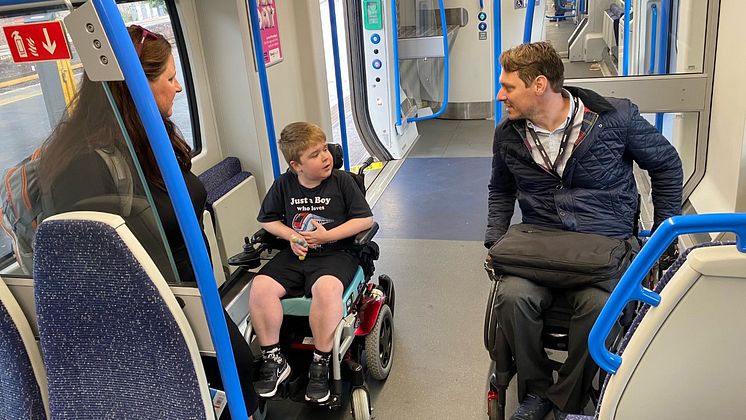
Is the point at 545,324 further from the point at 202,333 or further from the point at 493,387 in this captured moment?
the point at 202,333

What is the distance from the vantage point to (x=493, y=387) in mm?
2377

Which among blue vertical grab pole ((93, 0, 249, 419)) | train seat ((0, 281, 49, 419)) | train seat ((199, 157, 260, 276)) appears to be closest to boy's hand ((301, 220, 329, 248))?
train seat ((199, 157, 260, 276))

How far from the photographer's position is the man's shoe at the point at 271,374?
226 centimetres

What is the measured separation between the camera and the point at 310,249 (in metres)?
2.59

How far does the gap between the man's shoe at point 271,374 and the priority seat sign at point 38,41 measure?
1.27 m

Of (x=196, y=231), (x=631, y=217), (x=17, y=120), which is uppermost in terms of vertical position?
(x=17, y=120)

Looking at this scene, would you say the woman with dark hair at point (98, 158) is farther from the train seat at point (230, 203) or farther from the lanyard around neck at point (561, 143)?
the lanyard around neck at point (561, 143)

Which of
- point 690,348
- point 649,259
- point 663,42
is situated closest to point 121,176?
point 649,259

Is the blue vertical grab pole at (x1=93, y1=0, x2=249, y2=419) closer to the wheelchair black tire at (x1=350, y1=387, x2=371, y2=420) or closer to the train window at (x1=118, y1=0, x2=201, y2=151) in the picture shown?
the wheelchair black tire at (x1=350, y1=387, x2=371, y2=420)

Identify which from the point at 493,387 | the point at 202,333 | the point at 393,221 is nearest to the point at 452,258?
the point at 393,221

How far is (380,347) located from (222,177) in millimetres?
1137

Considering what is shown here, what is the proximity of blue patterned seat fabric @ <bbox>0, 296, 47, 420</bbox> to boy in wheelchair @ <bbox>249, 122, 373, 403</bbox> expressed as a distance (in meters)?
0.74

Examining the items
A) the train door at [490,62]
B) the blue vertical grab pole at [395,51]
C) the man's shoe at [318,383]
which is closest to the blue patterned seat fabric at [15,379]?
the man's shoe at [318,383]

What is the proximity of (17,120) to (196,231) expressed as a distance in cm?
94
